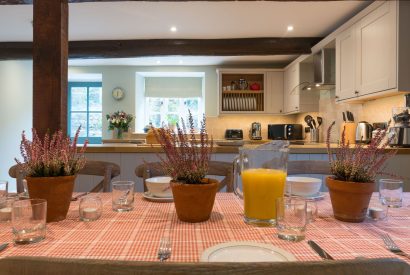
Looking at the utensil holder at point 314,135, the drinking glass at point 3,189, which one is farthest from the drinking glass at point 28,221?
the utensil holder at point 314,135

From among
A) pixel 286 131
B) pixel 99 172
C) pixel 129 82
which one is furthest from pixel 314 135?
pixel 99 172

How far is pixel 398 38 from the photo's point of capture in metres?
2.39

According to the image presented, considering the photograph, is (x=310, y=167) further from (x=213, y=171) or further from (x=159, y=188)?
(x=159, y=188)

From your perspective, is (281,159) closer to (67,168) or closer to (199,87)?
(67,168)

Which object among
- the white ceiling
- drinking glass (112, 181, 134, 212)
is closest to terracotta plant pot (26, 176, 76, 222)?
drinking glass (112, 181, 134, 212)

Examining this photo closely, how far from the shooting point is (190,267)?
0.31 m

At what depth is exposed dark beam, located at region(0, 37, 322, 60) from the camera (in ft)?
14.1

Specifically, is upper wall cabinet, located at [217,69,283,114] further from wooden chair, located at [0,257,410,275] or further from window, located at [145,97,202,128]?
wooden chair, located at [0,257,410,275]

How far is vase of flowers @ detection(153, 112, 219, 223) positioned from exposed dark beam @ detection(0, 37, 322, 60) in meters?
3.74

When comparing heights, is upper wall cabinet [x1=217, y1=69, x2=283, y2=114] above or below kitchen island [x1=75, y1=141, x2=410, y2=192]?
above

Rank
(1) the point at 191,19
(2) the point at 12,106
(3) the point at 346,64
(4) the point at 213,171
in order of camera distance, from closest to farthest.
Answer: (4) the point at 213,171 < (3) the point at 346,64 < (1) the point at 191,19 < (2) the point at 12,106

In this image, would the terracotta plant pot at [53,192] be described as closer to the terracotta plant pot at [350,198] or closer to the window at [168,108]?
the terracotta plant pot at [350,198]

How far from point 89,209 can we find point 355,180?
2.67ft

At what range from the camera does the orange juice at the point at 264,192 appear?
89 cm
